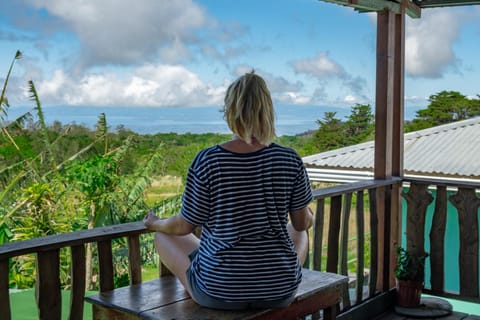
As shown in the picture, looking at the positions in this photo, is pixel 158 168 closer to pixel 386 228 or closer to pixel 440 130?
pixel 440 130

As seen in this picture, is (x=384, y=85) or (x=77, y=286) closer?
(x=77, y=286)

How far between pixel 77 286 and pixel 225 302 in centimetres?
64

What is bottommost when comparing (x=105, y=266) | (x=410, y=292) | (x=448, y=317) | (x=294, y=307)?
(x=448, y=317)

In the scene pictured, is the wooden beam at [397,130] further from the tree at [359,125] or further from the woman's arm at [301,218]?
the tree at [359,125]

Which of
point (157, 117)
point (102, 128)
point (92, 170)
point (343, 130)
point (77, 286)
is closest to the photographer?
point (77, 286)

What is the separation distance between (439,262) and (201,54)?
11843mm

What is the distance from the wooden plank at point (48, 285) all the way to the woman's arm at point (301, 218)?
857mm

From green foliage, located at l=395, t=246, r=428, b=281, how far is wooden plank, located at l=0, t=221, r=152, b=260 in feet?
7.21

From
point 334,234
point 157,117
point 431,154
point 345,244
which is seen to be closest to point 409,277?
point 345,244

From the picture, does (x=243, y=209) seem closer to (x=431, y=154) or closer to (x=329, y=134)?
(x=431, y=154)

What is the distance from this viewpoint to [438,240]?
13.0 feet

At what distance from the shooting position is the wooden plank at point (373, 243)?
389cm

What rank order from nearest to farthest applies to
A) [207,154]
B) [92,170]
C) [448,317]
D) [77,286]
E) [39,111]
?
[207,154], [77,286], [448,317], [39,111], [92,170]

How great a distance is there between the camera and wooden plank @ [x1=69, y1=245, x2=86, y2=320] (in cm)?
221
